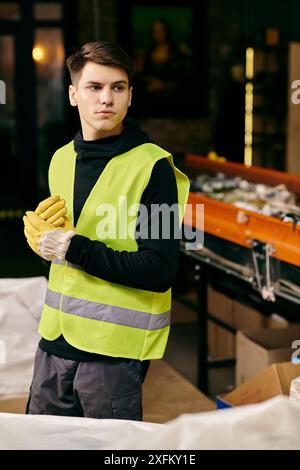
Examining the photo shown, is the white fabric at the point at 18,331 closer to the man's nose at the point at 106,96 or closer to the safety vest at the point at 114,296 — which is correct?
the safety vest at the point at 114,296

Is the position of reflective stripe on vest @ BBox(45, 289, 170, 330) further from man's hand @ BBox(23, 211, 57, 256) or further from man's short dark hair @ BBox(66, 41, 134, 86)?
man's short dark hair @ BBox(66, 41, 134, 86)

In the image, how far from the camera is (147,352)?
2.22 m

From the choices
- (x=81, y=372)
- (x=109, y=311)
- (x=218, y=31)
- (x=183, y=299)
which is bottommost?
(x=183, y=299)

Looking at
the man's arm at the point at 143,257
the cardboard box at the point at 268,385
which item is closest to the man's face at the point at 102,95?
the man's arm at the point at 143,257

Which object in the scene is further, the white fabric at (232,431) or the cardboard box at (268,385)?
the cardboard box at (268,385)

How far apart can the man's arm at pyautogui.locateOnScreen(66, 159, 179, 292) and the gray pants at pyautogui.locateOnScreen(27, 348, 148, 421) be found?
0.22 meters

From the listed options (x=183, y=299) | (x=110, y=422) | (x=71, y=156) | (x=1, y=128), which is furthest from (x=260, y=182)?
(x=1, y=128)

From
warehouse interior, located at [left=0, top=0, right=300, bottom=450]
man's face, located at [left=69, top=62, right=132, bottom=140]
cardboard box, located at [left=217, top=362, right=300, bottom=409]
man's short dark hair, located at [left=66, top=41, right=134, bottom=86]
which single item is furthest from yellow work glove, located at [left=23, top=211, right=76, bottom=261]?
warehouse interior, located at [left=0, top=0, right=300, bottom=450]

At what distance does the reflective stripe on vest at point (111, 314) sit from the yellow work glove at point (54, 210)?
0.19m

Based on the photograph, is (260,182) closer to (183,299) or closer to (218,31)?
(183,299)

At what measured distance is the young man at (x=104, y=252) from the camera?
211cm

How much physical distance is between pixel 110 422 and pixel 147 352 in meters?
0.56

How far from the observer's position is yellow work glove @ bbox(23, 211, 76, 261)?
2.11 metres
